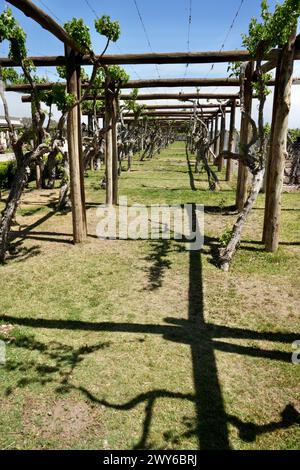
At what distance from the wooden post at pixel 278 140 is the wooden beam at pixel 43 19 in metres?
3.99

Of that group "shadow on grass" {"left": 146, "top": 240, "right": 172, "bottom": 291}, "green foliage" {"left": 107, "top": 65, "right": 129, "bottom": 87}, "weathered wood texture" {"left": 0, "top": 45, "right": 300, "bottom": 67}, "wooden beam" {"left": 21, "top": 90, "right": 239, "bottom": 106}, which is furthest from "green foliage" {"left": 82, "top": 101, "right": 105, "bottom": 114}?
"shadow on grass" {"left": 146, "top": 240, "right": 172, "bottom": 291}

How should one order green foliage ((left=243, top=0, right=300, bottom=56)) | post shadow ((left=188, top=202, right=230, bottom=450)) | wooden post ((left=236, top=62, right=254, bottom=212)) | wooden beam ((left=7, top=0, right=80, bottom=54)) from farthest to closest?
wooden post ((left=236, top=62, right=254, bottom=212)) < green foliage ((left=243, top=0, right=300, bottom=56)) < wooden beam ((left=7, top=0, right=80, bottom=54)) < post shadow ((left=188, top=202, right=230, bottom=450))

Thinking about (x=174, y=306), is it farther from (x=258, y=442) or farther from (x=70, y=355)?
(x=258, y=442)

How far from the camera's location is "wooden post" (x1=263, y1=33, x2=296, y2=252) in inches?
273

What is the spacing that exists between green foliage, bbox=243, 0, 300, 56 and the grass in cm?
396

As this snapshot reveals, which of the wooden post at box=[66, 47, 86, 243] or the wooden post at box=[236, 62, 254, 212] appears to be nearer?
the wooden post at box=[66, 47, 86, 243]

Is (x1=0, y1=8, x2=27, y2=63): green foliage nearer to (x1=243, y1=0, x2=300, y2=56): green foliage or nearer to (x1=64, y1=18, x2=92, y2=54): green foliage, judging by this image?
(x1=64, y1=18, x2=92, y2=54): green foliage

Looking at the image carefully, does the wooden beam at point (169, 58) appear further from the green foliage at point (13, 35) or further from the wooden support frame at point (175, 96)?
the wooden support frame at point (175, 96)

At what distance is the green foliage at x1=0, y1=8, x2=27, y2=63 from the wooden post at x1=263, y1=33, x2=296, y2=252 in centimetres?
483

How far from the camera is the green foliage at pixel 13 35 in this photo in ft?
19.6

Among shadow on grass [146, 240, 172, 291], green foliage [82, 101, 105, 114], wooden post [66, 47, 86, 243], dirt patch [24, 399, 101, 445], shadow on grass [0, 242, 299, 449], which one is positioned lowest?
dirt patch [24, 399, 101, 445]

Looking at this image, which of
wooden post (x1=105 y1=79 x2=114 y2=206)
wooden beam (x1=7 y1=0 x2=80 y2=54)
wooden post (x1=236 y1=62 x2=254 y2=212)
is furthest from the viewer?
wooden post (x1=105 y1=79 x2=114 y2=206)

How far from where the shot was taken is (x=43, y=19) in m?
5.17

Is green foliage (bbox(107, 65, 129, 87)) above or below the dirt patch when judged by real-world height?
above
